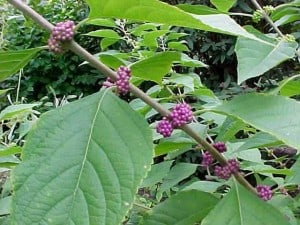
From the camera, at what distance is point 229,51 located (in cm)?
491

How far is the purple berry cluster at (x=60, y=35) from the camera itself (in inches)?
29.4

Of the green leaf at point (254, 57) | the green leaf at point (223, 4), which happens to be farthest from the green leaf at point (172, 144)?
the green leaf at point (223, 4)

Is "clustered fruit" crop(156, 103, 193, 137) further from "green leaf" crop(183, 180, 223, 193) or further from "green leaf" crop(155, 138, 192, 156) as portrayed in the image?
"green leaf" crop(183, 180, 223, 193)

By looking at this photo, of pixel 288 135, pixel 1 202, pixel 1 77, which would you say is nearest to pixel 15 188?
pixel 1 77

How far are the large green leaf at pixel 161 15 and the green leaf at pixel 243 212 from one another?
0.26m

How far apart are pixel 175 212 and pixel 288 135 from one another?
250mm

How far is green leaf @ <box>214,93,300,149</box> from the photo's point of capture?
0.72 meters

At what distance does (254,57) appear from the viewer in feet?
3.08

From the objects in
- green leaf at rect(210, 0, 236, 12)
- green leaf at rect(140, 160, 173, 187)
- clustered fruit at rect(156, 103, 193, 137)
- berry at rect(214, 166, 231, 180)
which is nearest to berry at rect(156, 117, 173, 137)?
clustered fruit at rect(156, 103, 193, 137)

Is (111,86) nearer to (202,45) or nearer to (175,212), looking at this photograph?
(175,212)

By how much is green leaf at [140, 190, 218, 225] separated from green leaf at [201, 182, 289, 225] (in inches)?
2.7

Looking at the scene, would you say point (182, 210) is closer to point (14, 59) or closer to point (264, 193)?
point (264, 193)

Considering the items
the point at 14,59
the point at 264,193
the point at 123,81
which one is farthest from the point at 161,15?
the point at 264,193

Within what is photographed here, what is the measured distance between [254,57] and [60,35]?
33 cm
